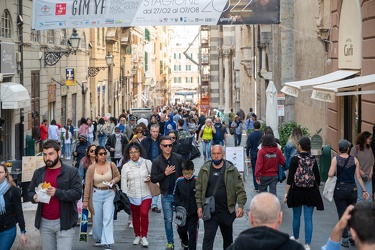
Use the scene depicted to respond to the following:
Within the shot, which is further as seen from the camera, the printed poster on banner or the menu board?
the printed poster on banner

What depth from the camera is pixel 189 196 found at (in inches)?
415

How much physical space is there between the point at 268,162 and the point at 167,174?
2.39m

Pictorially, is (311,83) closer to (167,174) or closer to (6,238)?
(167,174)

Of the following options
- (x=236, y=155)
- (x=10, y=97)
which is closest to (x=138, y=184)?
(x=236, y=155)

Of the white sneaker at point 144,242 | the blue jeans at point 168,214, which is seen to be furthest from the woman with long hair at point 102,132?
the blue jeans at point 168,214

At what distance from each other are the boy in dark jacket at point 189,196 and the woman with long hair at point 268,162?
8.67ft

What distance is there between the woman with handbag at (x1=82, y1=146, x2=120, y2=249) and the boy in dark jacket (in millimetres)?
1099

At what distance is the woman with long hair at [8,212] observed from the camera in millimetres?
8734

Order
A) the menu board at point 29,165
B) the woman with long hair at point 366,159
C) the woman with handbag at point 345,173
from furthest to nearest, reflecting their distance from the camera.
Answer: the menu board at point 29,165
the woman with long hair at point 366,159
the woman with handbag at point 345,173

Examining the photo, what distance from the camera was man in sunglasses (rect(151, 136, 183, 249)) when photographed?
452 inches

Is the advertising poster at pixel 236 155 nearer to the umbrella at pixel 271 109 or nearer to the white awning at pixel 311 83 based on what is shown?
the white awning at pixel 311 83

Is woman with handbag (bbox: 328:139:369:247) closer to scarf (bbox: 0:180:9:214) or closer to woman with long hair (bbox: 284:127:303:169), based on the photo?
woman with long hair (bbox: 284:127:303:169)

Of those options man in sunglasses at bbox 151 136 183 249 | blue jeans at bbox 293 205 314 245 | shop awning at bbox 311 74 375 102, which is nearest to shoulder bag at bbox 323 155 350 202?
blue jeans at bbox 293 205 314 245

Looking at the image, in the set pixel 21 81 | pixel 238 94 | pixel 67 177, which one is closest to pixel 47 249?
pixel 67 177
